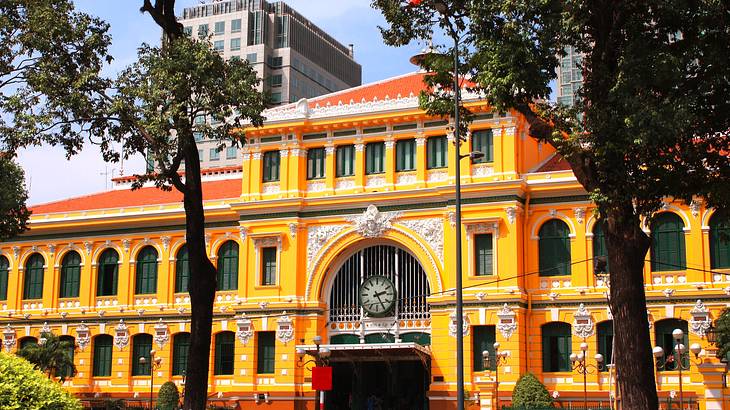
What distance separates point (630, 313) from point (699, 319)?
72.4 ft

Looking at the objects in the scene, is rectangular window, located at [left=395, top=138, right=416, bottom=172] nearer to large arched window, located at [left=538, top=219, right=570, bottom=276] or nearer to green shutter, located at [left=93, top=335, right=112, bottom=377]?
large arched window, located at [left=538, top=219, right=570, bottom=276]

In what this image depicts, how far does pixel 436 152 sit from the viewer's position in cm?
4709

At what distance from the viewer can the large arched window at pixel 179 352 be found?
51.6m

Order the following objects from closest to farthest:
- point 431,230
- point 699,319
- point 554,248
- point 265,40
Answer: point 699,319, point 554,248, point 431,230, point 265,40

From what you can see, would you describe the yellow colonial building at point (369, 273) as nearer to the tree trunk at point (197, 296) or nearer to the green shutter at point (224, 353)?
the green shutter at point (224, 353)

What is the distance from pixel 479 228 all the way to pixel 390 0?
2070 centimetres

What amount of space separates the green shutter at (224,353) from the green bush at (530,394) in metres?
15.0

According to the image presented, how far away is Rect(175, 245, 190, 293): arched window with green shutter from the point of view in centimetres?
5278

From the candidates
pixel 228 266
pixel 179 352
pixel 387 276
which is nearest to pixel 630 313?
pixel 387 276

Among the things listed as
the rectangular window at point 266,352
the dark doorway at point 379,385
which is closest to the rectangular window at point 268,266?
the rectangular window at point 266,352

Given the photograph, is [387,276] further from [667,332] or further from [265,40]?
[265,40]

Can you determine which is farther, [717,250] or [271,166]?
[271,166]

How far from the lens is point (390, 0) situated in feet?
85.4

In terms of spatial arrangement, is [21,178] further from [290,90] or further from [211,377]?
[290,90]
